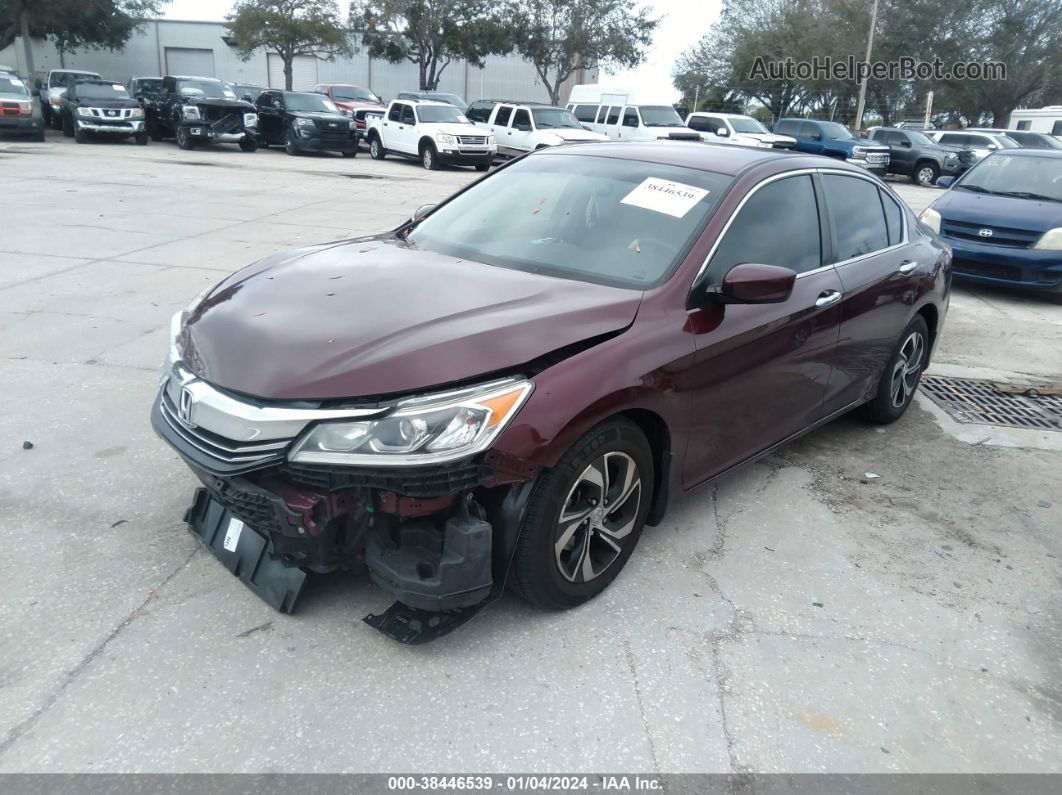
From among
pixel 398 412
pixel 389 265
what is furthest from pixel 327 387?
pixel 389 265

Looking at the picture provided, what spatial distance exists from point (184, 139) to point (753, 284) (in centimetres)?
2284

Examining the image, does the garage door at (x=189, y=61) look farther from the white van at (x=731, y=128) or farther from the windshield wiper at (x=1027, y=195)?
the windshield wiper at (x=1027, y=195)

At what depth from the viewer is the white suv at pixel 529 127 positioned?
22.5 m

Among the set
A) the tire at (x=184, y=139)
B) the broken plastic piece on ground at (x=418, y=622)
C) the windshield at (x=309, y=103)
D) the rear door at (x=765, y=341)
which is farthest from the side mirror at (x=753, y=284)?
the tire at (x=184, y=139)

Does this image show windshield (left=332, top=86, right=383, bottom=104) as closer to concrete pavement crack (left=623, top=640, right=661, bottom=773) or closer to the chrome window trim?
the chrome window trim

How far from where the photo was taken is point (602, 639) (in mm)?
3033

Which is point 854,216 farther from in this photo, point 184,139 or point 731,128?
point 731,128

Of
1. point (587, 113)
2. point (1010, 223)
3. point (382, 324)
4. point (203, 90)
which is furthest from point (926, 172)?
point (382, 324)

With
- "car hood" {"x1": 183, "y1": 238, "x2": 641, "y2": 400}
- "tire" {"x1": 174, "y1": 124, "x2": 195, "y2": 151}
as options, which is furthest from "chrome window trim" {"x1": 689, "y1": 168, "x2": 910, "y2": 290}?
"tire" {"x1": 174, "y1": 124, "x2": 195, "y2": 151}

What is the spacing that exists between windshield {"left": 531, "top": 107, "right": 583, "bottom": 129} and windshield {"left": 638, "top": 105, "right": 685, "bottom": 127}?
2.31m

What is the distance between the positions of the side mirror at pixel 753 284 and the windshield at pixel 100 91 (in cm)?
2457

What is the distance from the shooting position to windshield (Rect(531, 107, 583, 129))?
75.9 ft

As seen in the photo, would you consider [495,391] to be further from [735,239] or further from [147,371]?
[147,371]

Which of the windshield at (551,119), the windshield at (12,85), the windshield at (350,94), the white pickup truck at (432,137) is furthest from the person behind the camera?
the windshield at (350,94)
